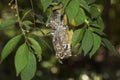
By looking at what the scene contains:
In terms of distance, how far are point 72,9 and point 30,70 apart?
0.92 feet

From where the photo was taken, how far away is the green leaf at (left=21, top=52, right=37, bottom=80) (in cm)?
162

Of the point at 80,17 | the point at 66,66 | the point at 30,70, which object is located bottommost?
the point at 66,66

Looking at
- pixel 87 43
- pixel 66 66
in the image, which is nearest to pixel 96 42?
pixel 87 43

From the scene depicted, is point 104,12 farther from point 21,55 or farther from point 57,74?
point 21,55

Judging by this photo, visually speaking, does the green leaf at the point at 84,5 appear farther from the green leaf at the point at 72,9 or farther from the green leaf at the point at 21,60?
the green leaf at the point at 21,60

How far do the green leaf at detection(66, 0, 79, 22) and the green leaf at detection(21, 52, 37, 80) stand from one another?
0.74ft

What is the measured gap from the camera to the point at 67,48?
1.74 metres

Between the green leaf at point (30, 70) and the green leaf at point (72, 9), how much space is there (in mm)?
224

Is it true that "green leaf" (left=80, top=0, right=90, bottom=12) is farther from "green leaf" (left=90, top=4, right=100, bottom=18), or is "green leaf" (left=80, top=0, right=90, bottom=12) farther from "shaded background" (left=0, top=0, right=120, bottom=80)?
"shaded background" (left=0, top=0, right=120, bottom=80)

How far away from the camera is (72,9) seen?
152 centimetres

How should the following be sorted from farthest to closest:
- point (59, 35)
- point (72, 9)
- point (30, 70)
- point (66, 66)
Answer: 1. point (66, 66)
2. point (59, 35)
3. point (30, 70)
4. point (72, 9)

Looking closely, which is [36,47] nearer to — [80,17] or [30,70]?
[30,70]

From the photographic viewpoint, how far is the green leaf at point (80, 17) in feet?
5.13

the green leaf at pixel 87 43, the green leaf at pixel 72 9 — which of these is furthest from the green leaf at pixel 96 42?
the green leaf at pixel 72 9
